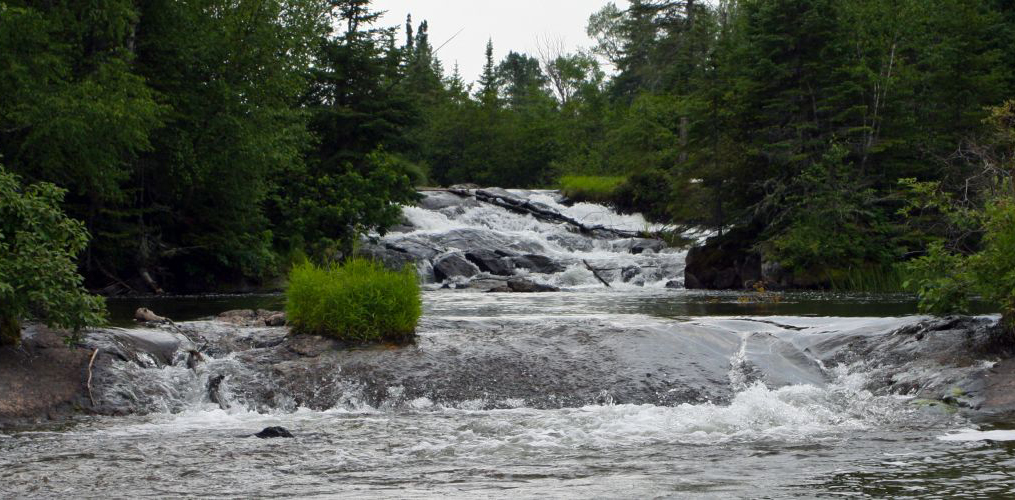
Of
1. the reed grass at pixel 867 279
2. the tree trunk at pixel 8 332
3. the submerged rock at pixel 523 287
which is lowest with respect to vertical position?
the tree trunk at pixel 8 332

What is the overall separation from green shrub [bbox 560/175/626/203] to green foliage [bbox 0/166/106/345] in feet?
109

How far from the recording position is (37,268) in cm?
1009

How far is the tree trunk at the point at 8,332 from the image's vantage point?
10359 mm

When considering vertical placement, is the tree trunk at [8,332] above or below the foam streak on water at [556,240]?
below

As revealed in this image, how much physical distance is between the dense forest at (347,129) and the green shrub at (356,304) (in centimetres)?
961

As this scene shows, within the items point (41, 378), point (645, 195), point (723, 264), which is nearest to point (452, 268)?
point (723, 264)

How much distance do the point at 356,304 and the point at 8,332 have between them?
374cm

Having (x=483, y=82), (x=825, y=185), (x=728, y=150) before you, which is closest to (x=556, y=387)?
(x=825, y=185)

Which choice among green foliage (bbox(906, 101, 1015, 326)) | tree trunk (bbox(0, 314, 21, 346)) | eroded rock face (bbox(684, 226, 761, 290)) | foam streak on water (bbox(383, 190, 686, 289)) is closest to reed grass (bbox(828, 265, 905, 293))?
eroded rock face (bbox(684, 226, 761, 290))

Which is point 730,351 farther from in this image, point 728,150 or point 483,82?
point 483,82

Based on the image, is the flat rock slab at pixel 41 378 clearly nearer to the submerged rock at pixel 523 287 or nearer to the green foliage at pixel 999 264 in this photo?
the green foliage at pixel 999 264

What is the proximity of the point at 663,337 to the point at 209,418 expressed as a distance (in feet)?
18.3

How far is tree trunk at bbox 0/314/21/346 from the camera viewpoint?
1036cm

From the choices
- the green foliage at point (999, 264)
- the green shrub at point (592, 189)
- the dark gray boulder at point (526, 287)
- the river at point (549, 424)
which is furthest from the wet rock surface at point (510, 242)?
the green foliage at point (999, 264)
